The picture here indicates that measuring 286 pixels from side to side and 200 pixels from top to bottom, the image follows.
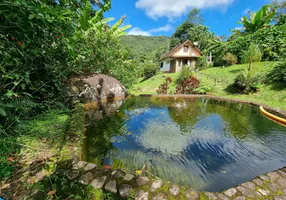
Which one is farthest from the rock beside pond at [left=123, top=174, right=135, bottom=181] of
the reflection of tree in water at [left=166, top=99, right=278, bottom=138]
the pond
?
the reflection of tree in water at [left=166, top=99, right=278, bottom=138]

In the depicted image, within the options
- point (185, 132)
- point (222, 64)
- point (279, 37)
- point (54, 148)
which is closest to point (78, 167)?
point (54, 148)

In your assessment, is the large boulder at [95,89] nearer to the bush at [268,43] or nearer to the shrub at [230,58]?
the bush at [268,43]

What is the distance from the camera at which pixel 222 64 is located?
18578mm

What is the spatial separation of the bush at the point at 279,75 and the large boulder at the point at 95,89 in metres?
10.4

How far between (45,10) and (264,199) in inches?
154

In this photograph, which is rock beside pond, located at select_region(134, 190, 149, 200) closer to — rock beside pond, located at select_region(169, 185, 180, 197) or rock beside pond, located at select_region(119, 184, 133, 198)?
rock beside pond, located at select_region(119, 184, 133, 198)

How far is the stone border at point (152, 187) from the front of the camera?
6.00 feet

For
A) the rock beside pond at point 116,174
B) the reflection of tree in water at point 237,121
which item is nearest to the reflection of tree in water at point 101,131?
the rock beside pond at point 116,174

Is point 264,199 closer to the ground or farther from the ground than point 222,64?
closer to the ground

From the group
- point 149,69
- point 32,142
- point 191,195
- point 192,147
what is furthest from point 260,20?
point 32,142

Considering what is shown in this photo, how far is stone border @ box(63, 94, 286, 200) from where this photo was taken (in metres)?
1.83

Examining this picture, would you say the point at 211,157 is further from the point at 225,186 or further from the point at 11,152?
the point at 11,152

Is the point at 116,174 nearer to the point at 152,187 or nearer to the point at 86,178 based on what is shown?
the point at 86,178

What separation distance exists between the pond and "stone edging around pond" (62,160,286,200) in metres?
0.46
